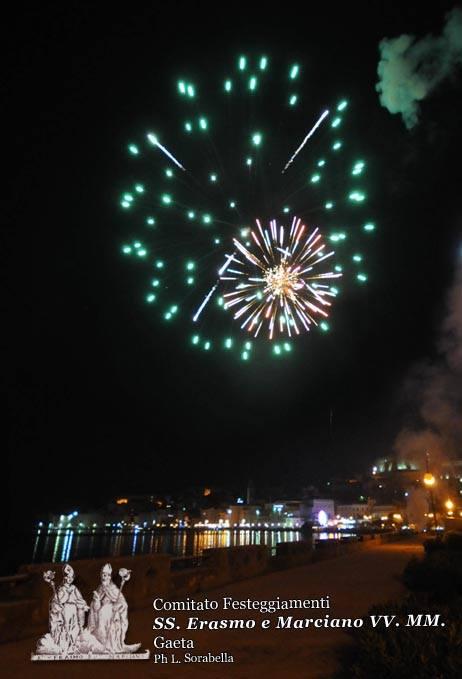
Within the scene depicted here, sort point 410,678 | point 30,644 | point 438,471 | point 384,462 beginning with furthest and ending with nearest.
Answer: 1. point 384,462
2. point 438,471
3. point 30,644
4. point 410,678

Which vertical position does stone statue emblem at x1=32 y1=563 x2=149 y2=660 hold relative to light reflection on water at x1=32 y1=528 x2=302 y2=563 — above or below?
below

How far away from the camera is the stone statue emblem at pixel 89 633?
595 cm

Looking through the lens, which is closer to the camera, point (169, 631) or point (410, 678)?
point (410, 678)

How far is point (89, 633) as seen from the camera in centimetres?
605

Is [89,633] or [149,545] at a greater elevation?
[149,545]

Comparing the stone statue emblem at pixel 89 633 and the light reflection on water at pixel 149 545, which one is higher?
the light reflection on water at pixel 149 545

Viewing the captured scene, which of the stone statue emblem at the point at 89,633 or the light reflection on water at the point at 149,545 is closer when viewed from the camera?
the stone statue emblem at the point at 89,633

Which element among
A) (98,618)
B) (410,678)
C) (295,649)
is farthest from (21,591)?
(410,678)

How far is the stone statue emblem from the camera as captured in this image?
5.95 metres

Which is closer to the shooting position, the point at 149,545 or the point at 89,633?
the point at 89,633

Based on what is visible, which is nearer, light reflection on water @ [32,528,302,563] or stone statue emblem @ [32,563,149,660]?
stone statue emblem @ [32,563,149,660]

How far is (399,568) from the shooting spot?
16.1m

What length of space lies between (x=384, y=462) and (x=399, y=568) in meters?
185

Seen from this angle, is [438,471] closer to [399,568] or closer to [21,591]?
[399,568]
